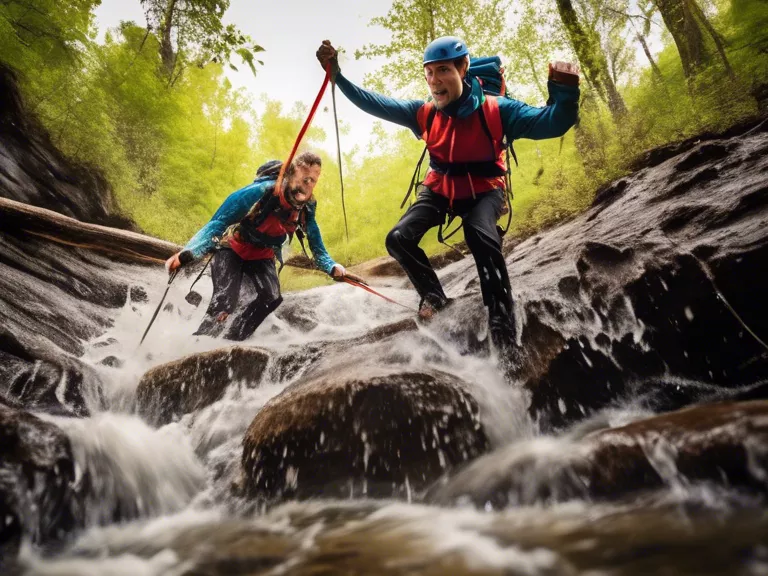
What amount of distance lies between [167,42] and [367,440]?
16.2 metres

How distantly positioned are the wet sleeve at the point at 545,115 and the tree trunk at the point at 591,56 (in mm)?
7496

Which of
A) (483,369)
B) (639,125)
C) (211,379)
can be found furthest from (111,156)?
(639,125)

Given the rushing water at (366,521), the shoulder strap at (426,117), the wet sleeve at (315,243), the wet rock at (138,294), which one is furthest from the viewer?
the wet rock at (138,294)

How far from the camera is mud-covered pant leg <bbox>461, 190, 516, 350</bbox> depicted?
322cm

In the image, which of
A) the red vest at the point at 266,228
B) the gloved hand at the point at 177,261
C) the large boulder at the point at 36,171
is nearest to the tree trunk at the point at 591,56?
the red vest at the point at 266,228

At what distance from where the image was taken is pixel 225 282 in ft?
17.1

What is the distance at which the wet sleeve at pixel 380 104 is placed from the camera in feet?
12.0

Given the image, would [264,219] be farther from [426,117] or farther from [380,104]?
[426,117]

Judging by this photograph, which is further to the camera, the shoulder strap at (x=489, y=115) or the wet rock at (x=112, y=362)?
the wet rock at (x=112, y=362)

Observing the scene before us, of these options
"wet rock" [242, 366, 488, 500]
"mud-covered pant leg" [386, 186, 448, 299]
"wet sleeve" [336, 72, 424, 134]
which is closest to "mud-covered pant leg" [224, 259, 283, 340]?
"mud-covered pant leg" [386, 186, 448, 299]

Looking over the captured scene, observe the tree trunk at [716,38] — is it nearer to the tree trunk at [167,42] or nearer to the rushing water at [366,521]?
the rushing water at [366,521]

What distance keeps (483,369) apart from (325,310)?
18.7 feet

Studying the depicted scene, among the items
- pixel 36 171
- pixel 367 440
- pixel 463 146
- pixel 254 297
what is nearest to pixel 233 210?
pixel 254 297

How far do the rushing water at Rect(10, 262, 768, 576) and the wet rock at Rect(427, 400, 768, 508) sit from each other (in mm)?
49
